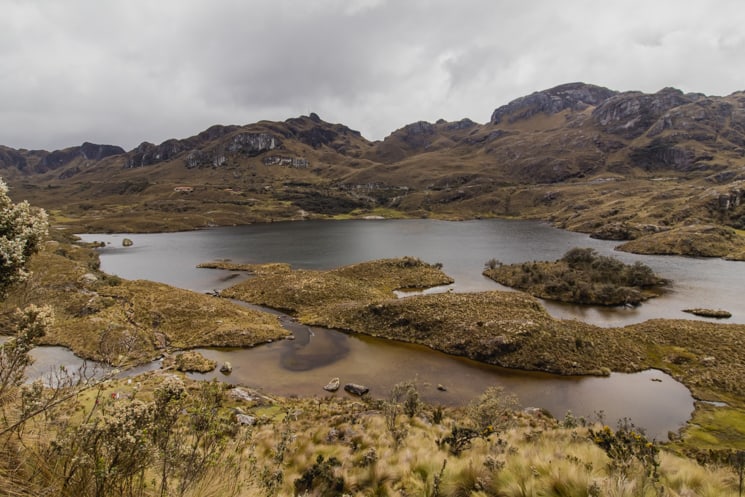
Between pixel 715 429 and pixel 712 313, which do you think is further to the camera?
pixel 712 313

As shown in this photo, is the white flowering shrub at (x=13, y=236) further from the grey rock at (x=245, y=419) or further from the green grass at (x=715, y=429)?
the green grass at (x=715, y=429)

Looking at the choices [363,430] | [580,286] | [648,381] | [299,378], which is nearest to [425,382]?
[299,378]

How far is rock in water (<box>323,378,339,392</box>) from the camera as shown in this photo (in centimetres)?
2345

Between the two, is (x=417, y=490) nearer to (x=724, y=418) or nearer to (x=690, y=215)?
(x=724, y=418)

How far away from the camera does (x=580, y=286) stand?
148 ft

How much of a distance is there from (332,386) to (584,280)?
133 feet

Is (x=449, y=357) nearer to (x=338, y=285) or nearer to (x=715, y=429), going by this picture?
(x=715, y=429)

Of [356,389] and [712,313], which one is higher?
[712,313]

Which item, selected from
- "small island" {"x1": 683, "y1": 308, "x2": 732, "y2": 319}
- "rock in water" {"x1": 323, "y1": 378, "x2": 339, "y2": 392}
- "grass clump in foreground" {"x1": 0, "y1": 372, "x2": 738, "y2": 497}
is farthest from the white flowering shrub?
"small island" {"x1": 683, "y1": 308, "x2": 732, "y2": 319}

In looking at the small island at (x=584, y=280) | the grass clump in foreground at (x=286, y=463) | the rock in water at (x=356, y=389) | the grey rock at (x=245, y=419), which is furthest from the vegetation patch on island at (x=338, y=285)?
the grass clump in foreground at (x=286, y=463)

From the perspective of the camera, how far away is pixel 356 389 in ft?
76.1

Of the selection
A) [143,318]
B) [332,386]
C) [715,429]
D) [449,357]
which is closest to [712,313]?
[715,429]

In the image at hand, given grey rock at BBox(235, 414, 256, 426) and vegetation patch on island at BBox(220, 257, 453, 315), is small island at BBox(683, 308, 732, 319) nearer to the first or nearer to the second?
vegetation patch on island at BBox(220, 257, 453, 315)

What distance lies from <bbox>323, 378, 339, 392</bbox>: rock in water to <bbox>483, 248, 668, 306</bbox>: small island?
33304 mm
